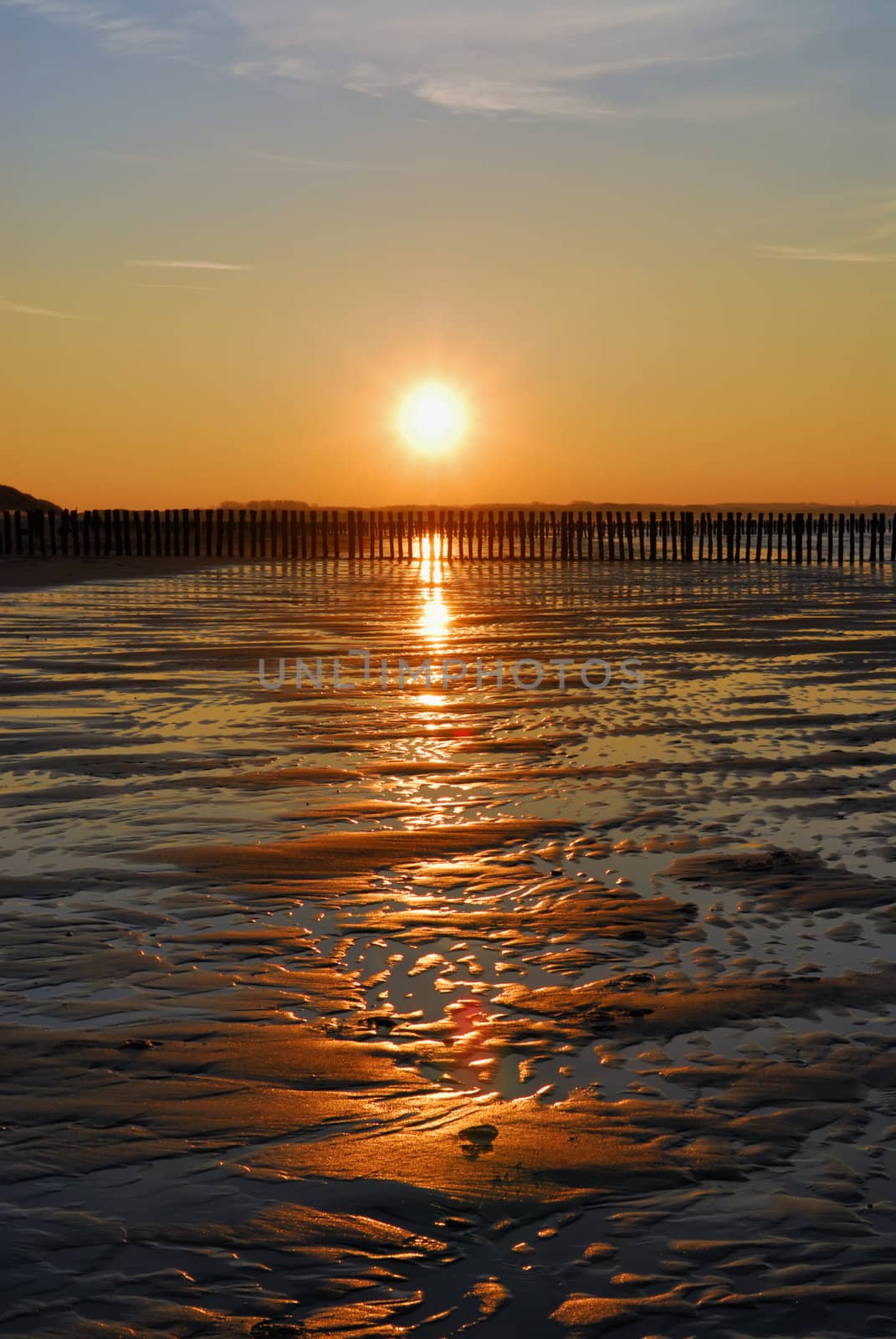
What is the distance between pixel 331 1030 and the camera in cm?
351

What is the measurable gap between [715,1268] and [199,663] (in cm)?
994

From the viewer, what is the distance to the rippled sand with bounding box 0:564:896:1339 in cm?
239

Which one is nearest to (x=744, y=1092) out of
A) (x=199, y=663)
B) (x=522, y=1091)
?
(x=522, y=1091)
